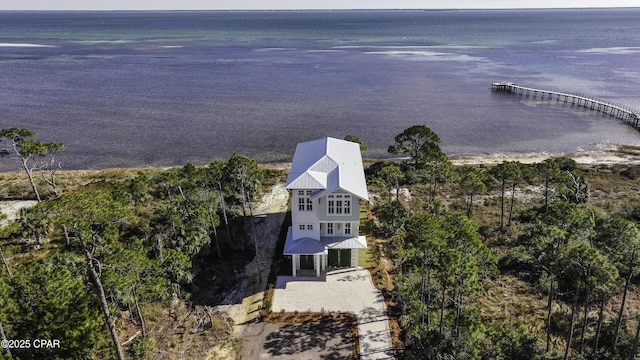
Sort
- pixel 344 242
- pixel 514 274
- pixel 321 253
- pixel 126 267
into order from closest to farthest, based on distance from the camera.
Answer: pixel 126 267, pixel 321 253, pixel 344 242, pixel 514 274

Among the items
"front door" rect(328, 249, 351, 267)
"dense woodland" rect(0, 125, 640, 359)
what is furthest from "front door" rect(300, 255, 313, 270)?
"dense woodland" rect(0, 125, 640, 359)

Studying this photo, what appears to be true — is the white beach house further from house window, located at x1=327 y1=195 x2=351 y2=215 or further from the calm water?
the calm water

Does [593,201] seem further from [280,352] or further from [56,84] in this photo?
[56,84]

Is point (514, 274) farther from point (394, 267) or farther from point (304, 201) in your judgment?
point (304, 201)

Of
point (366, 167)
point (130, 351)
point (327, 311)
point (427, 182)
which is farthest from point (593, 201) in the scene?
point (130, 351)

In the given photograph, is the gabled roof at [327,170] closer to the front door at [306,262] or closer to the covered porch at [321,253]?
the covered porch at [321,253]

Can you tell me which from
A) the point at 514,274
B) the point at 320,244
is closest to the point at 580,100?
the point at 514,274
